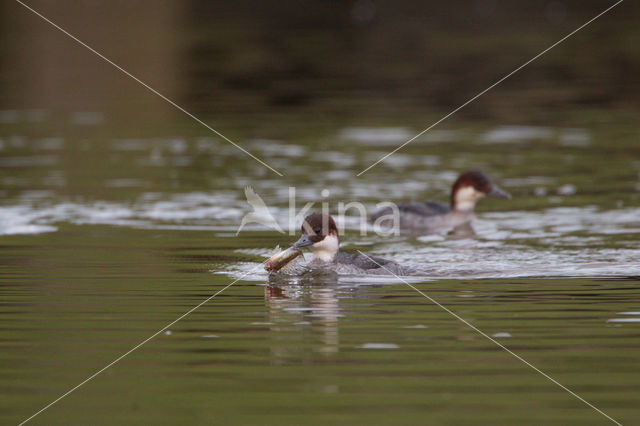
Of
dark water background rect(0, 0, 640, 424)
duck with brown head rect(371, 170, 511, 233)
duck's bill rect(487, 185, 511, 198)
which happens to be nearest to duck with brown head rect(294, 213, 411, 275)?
dark water background rect(0, 0, 640, 424)

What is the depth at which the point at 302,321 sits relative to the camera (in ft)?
35.4

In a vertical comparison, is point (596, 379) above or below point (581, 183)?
below

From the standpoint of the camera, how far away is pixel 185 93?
31.0 meters

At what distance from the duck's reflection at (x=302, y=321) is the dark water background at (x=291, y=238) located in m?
0.04

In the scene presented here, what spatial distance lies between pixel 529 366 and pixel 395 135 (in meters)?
15.4

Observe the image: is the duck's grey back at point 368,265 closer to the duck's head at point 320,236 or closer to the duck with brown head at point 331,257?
the duck with brown head at point 331,257

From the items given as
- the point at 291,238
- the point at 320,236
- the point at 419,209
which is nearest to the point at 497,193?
the point at 419,209

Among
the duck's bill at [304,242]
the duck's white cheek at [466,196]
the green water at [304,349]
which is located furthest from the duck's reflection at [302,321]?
the duck's white cheek at [466,196]

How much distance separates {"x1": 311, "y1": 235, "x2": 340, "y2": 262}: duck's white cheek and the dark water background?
1.39 ft

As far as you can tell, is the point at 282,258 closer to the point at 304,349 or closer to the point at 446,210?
the point at 304,349

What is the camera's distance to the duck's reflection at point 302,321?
31.5 ft

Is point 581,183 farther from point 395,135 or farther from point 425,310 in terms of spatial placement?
point 425,310

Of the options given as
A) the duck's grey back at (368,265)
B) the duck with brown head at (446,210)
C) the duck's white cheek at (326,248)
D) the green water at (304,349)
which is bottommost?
the green water at (304,349)

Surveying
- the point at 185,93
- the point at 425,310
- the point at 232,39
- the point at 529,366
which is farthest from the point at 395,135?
the point at 232,39
